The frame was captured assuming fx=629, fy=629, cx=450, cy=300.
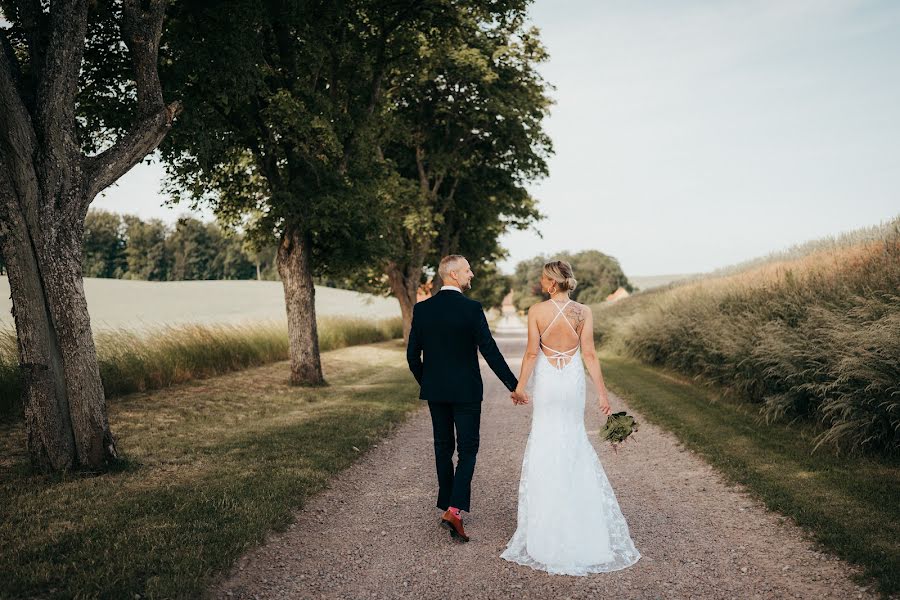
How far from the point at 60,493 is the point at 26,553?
1718 millimetres

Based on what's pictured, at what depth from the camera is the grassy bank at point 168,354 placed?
37.0ft

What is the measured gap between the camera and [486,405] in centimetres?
1338

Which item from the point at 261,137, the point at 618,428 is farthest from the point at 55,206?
the point at 261,137

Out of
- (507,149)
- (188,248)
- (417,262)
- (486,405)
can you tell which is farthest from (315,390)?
(188,248)

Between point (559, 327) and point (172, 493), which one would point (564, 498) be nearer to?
point (559, 327)

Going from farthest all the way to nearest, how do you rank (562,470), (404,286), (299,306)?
(404,286)
(299,306)
(562,470)

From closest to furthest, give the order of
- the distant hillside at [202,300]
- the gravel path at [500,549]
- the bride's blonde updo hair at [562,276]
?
1. the gravel path at [500,549]
2. the bride's blonde updo hair at [562,276]
3. the distant hillside at [202,300]

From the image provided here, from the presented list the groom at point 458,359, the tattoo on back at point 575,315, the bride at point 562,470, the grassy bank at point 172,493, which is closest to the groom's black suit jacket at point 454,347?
the groom at point 458,359

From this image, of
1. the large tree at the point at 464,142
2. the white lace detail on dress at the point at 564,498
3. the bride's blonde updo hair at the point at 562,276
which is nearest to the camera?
the white lace detail on dress at the point at 564,498

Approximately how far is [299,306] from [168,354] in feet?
11.0

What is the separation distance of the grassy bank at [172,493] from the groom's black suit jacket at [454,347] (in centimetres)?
194

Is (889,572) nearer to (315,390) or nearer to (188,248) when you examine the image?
(315,390)

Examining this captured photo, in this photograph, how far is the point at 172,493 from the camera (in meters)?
6.34

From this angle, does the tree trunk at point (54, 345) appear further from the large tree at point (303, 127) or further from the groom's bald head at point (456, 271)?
the groom's bald head at point (456, 271)
